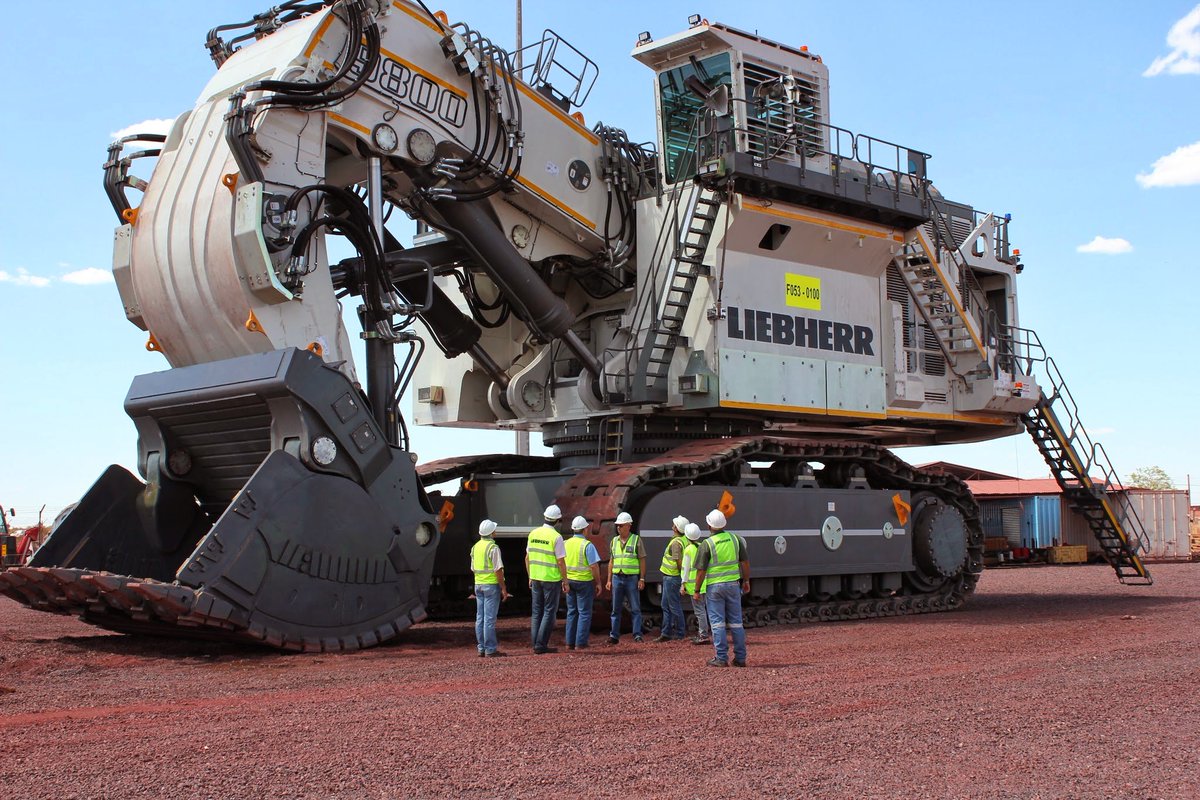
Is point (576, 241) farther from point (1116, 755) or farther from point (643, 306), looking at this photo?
point (1116, 755)

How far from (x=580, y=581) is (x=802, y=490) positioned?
3557mm

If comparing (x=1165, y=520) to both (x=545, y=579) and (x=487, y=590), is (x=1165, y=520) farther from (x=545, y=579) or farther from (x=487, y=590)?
(x=487, y=590)

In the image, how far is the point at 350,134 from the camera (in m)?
12.2

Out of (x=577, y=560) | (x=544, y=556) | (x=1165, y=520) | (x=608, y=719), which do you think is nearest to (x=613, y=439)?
(x=577, y=560)

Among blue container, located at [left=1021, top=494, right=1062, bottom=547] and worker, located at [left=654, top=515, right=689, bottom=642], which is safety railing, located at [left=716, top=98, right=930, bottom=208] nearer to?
worker, located at [left=654, top=515, right=689, bottom=642]

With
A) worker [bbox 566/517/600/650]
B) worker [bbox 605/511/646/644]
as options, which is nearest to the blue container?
worker [bbox 605/511/646/644]

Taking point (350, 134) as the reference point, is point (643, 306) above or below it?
below

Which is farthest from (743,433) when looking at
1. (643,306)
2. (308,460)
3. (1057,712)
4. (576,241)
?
(1057,712)

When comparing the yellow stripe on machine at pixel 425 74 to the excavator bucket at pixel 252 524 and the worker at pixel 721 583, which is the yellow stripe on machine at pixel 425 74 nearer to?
the excavator bucket at pixel 252 524

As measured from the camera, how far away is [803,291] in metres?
15.5

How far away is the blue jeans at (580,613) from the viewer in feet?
40.8

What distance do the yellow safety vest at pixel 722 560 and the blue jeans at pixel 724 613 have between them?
5 cm

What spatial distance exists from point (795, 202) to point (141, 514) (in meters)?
8.15

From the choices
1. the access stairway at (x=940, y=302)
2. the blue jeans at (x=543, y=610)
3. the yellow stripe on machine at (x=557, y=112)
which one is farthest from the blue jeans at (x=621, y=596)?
the access stairway at (x=940, y=302)
